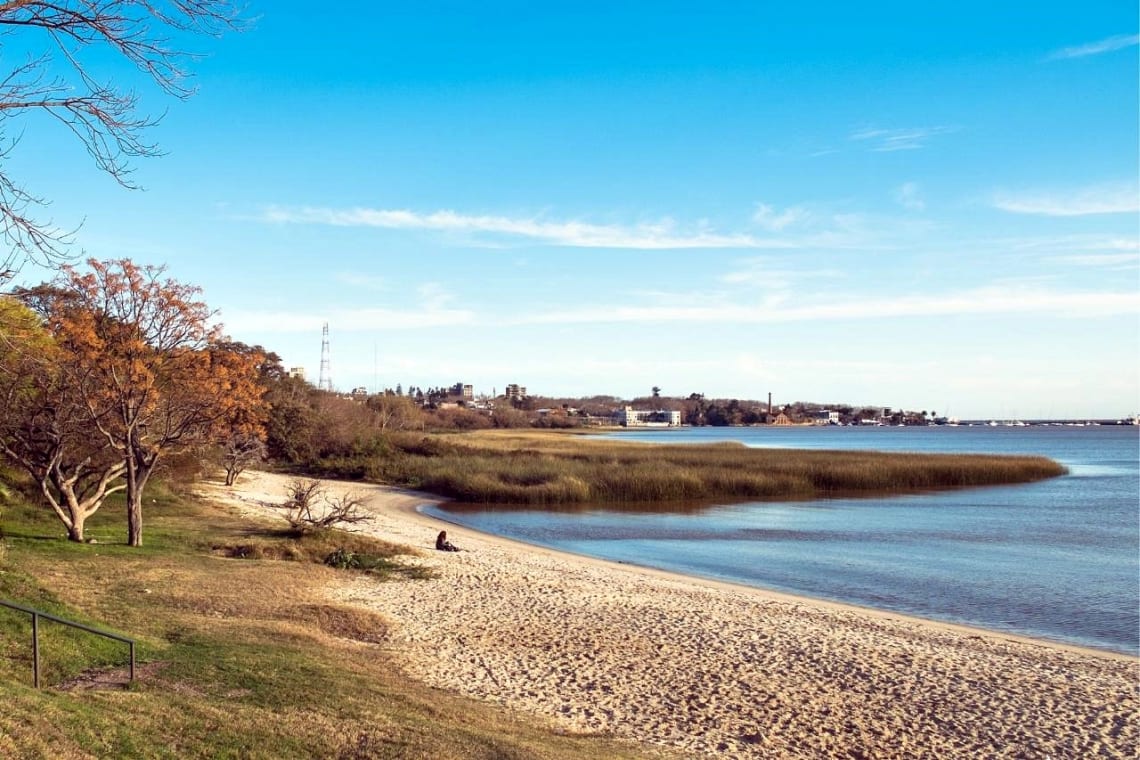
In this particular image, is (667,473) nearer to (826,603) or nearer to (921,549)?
(921,549)

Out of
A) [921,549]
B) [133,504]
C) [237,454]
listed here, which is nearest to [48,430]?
[133,504]

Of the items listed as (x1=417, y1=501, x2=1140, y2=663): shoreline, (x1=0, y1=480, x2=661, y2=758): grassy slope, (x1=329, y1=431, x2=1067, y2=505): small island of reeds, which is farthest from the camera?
(x1=329, y1=431, x2=1067, y2=505): small island of reeds

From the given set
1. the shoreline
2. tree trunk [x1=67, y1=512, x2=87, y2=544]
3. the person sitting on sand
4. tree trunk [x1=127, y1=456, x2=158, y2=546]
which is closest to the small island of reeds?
the shoreline

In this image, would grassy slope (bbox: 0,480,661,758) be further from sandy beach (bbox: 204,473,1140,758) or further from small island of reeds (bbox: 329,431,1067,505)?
small island of reeds (bbox: 329,431,1067,505)

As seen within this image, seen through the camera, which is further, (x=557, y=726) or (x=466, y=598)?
(x=466, y=598)

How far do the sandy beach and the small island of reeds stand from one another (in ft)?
83.5

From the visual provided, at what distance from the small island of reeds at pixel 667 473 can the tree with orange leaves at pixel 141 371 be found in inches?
1059

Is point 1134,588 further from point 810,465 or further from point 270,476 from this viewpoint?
point 270,476

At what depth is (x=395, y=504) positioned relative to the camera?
4353 cm

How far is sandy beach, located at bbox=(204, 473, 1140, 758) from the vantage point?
11172 millimetres

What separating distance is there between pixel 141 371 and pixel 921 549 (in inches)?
990

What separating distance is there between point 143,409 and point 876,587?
18.7 metres

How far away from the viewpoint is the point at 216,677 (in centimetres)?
1016

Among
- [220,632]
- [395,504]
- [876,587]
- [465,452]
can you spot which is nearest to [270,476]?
[395,504]
